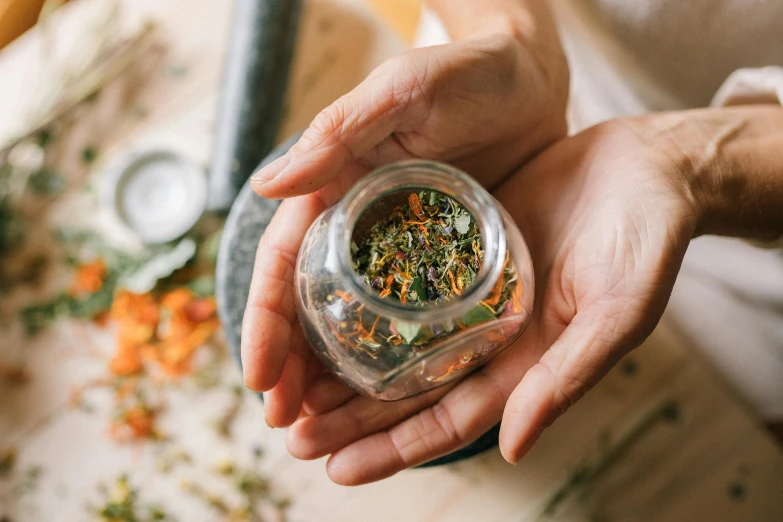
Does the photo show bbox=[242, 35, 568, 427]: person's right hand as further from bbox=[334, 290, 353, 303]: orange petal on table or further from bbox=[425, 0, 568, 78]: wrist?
bbox=[334, 290, 353, 303]: orange petal on table

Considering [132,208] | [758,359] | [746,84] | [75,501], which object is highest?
[132,208]

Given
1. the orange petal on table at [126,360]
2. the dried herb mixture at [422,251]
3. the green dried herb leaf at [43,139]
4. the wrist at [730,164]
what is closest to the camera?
the dried herb mixture at [422,251]

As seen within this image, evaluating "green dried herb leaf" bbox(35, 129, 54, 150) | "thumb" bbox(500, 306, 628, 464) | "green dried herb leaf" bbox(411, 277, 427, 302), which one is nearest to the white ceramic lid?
"green dried herb leaf" bbox(35, 129, 54, 150)

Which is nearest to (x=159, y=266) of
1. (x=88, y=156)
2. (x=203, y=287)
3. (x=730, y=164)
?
(x=203, y=287)

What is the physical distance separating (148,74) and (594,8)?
0.85 meters

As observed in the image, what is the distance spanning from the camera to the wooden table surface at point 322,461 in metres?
0.99

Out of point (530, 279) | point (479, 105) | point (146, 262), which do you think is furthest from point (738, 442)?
point (146, 262)

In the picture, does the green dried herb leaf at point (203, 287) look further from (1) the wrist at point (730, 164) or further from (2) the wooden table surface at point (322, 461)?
(1) the wrist at point (730, 164)

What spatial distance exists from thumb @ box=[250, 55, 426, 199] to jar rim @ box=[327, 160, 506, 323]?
68mm

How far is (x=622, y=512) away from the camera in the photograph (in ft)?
3.28

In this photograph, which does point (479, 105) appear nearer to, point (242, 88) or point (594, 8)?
point (594, 8)

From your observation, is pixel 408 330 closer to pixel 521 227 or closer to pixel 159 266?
pixel 521 227

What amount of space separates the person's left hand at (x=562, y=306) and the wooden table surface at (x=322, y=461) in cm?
22

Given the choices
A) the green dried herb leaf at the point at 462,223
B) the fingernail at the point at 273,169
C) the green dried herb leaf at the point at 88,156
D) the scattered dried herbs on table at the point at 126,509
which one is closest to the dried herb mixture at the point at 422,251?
the green dried herb leaf at the point at 462,223
